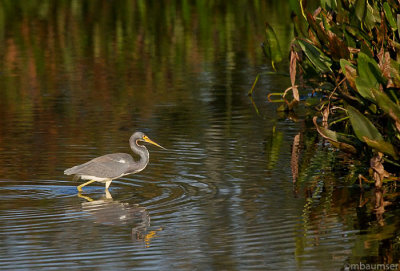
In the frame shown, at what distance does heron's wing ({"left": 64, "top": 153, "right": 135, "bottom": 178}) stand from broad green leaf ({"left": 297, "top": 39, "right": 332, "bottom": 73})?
3.12 meters

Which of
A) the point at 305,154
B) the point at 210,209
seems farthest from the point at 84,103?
the point at 210,209

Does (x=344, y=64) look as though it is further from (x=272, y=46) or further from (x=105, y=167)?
(x=272, y=46)

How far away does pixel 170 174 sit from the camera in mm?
11711

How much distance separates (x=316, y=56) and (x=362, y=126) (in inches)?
104

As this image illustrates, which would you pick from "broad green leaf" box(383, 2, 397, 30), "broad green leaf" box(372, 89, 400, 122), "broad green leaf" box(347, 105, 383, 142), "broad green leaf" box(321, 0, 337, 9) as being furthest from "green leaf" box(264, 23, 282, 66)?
"broad green leaf" box(372, 89, 400, 122)

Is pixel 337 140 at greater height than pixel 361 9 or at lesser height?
lesser

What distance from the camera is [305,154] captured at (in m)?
13.0

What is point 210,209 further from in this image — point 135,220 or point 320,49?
point 320,49

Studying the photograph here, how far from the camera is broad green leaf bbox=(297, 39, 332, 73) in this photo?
12.6 metres

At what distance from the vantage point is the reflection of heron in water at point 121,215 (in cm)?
906

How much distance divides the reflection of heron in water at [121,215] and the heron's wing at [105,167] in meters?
0.29

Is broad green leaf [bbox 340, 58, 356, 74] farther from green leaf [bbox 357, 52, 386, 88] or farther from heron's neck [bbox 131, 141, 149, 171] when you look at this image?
heron's neck [bbox 131, 141, 149, 171]

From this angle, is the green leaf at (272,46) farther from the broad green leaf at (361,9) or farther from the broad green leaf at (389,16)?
the broad green leaf at (389,16)

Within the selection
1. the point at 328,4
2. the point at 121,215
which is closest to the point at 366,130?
the point at 121,215
